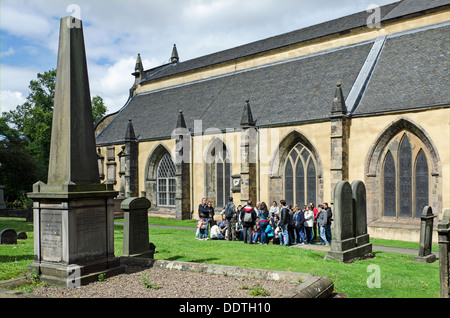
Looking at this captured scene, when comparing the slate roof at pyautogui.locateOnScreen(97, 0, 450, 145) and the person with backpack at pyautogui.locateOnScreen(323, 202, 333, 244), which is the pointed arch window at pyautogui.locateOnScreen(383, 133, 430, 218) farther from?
the person with backpack at pyautogui.locateOnScreen(323, 202, 333, 244)

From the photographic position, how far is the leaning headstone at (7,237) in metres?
12.9

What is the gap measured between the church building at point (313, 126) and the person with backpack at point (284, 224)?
15.8 feet

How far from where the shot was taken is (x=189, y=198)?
87.1 ft

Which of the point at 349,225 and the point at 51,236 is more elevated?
the point at 51,236

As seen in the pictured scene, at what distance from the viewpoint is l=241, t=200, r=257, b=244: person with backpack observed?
14.9 meters

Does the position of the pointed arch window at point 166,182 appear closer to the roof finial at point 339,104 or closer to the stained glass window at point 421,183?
the roof finial at point 339,104

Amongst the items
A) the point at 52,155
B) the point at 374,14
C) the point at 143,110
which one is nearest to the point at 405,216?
the point at 374,14

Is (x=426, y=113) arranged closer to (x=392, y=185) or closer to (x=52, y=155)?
(x=392, y=185)

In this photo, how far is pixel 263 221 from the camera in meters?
15.0

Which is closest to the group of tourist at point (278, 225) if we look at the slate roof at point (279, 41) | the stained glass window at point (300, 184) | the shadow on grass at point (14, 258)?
the stained glass window at point (300, 184)

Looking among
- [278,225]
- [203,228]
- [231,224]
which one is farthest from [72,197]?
[231,224]

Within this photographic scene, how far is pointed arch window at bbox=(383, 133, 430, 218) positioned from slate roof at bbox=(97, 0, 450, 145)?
1.93 metres

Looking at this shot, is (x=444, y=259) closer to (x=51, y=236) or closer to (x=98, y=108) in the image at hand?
(x=51, y=236)

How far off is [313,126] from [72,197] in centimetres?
1485
